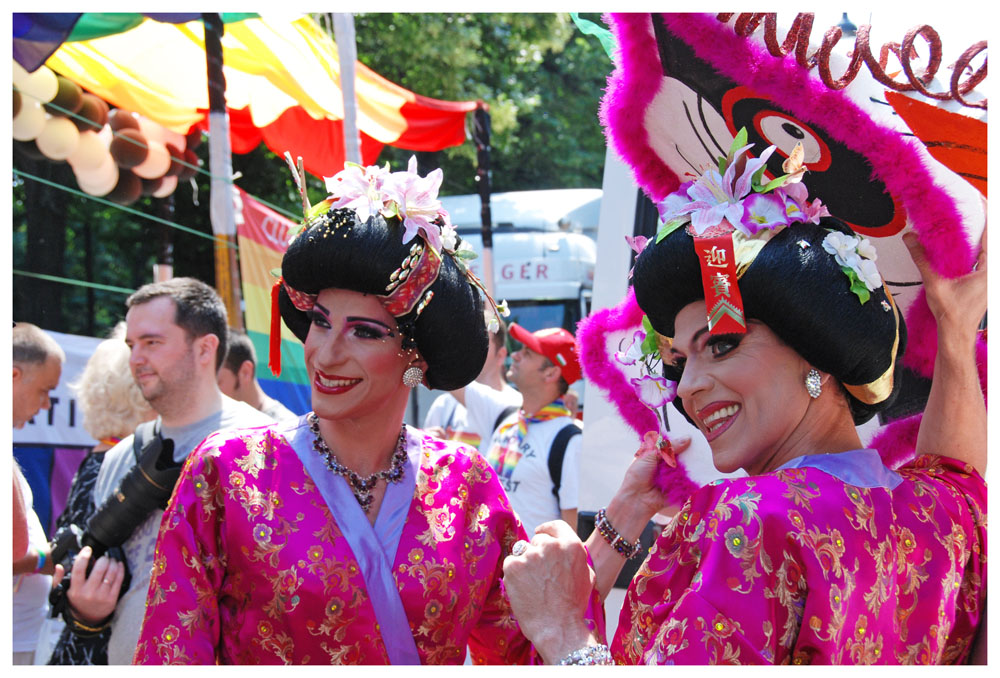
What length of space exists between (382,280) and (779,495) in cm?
106

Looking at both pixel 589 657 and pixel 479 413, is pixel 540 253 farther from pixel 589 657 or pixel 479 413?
pixel 589 657

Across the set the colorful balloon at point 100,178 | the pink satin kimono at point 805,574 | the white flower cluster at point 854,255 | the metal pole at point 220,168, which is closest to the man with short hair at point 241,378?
the metal pole at point 220,168

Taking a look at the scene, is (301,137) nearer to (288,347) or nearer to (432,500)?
(288,347)

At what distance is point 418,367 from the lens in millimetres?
2443

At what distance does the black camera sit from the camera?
297 centimetres

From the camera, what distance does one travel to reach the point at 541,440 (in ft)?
16.0

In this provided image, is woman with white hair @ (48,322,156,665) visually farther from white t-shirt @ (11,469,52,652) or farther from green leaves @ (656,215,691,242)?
green leaves @ (656,215,691,242)

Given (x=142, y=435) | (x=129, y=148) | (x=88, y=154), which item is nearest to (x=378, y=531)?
(x=142, y=435)

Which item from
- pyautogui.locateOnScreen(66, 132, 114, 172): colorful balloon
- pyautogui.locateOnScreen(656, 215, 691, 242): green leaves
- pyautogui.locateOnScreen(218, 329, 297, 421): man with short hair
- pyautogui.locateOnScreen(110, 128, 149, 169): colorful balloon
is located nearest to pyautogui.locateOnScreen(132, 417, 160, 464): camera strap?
pyautogui.locateOnScreen(218, 329, 297, 421): man with short hair

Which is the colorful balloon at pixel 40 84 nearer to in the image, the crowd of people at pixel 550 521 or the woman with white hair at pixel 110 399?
the woman with white hair at pixel 110 399

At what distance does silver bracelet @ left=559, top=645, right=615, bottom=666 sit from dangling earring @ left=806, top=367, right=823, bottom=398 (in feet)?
2.05

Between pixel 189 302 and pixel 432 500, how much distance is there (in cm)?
192

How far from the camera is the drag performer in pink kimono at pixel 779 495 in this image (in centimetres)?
159

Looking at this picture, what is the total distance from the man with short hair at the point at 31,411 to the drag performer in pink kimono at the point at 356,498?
157 cm
